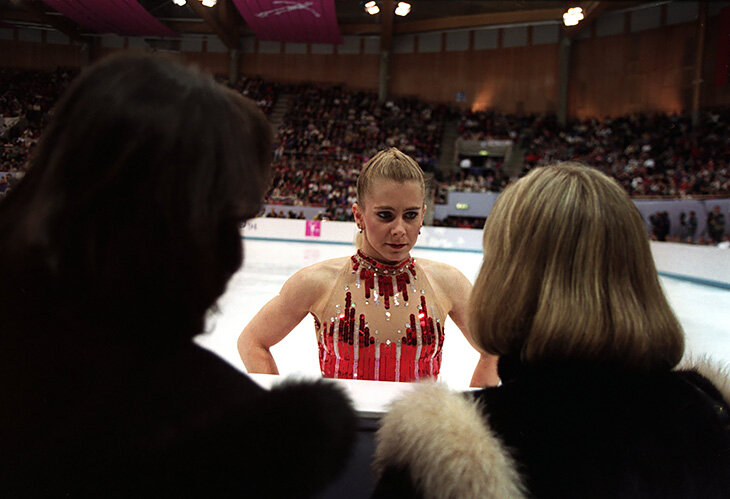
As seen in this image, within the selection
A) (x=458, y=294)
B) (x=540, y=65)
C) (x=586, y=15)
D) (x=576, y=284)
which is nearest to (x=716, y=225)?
(x=586, y=15)

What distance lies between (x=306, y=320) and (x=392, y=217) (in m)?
3.03

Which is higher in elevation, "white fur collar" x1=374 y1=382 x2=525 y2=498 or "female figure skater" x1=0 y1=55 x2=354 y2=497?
"female figure skater" x1=0 y1=55 x2=354 y2=497

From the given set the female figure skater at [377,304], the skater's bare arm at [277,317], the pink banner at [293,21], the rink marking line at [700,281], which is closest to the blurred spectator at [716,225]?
the rink marking line at [700,281]

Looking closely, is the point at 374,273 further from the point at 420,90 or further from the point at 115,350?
the point at 420,90

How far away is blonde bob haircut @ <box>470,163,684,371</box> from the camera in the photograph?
0.73 m

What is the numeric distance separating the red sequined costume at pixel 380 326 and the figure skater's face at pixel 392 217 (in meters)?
0.09

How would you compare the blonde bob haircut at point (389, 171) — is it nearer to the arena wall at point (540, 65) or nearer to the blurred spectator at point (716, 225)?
the blurred spectator at point (716, 225)

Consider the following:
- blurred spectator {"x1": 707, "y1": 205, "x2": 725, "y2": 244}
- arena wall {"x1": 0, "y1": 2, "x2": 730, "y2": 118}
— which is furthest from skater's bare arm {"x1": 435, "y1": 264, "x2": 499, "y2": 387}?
arena wall {"x1": 0, "y1": 2, "x2": 730, "y2": 118}

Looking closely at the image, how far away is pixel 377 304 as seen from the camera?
1762 mm

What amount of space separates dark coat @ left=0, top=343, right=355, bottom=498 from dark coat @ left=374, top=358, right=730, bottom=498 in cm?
20

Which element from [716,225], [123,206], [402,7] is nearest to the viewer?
[123,206]

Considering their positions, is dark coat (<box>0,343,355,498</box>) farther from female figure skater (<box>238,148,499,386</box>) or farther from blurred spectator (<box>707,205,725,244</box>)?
blurred spectator (<box>707,205,725,244</box>)

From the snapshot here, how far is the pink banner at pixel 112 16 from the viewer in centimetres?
252

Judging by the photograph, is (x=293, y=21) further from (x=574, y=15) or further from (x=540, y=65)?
(x=540, y=65)
